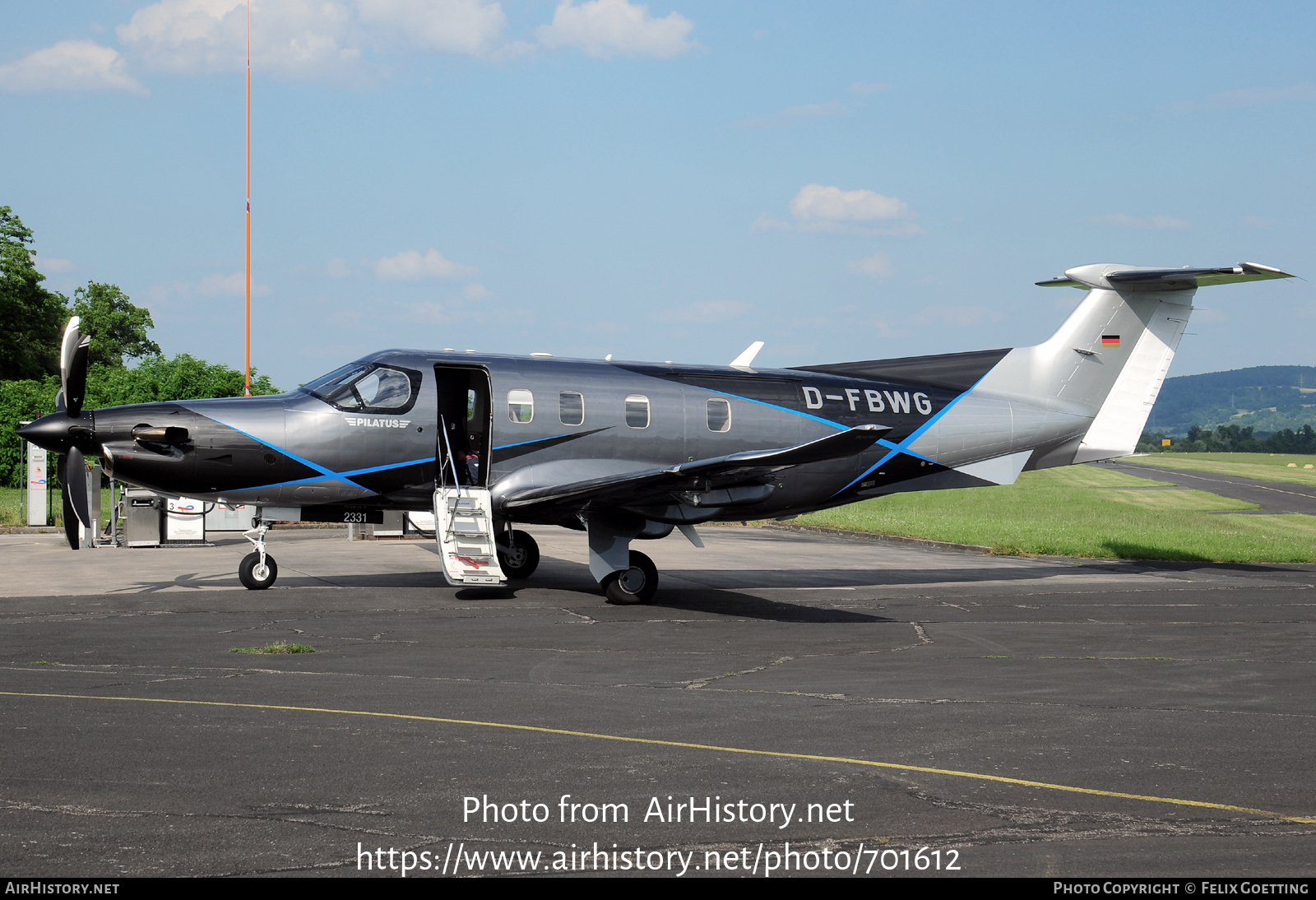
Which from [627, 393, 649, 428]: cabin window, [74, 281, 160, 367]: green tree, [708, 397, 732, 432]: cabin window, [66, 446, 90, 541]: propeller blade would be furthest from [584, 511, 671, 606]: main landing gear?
[74, 281, 160, 367]: green tree

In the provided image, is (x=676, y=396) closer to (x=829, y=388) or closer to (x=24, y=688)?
(x=829, y=388)

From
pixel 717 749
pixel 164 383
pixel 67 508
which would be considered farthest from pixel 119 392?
pixel 717 749

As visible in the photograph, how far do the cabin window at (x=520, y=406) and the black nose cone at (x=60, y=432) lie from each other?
5836 millimetres

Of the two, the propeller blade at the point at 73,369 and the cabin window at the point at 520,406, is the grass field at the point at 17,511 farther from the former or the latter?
the cabin window at the point at 520,406

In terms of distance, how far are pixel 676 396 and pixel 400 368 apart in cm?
437

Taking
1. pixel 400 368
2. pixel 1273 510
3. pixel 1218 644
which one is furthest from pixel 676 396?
pixel 1273 510

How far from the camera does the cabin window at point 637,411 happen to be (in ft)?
56.3

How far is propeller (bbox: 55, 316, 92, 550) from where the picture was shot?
15.3m

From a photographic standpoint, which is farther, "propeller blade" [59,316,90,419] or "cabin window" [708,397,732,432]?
"cabin window" [708,397,732,432]

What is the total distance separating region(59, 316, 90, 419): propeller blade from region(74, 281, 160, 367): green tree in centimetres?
7948

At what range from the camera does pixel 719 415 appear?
1770 centimetres

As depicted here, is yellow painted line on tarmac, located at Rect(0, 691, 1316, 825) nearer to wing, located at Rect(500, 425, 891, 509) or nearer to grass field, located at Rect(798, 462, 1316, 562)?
wing, located at Rect(500, 425, 891, 509)

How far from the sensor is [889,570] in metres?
21.5
